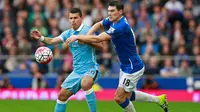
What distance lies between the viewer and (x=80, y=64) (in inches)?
499

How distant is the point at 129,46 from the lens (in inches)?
478

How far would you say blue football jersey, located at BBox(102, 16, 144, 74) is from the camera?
38.7 ft

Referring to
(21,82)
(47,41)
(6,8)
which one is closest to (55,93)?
(21,82)

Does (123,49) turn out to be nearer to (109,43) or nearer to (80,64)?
(80,64)

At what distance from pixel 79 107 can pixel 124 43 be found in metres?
4.46

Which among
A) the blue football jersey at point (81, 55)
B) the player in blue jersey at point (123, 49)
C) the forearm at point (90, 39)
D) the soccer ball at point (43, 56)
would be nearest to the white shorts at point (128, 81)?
the player in blue jersey at point (123, 49)

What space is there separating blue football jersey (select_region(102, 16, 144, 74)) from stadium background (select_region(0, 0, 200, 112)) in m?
7.02

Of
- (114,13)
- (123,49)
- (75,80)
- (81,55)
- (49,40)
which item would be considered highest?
(114,13)

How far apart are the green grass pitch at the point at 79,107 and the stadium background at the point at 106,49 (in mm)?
2127

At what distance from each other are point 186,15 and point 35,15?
498cm

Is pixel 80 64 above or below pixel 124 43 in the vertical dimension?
below

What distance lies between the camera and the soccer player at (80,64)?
12477 mm

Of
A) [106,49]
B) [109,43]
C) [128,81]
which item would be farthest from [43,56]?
[109,43]

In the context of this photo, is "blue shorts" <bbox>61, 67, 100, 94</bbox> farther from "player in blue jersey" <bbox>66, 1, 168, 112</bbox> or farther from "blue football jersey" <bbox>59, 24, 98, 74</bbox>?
"player in blue jersey" <bbox>66, 1, 168, 112</bbox>
